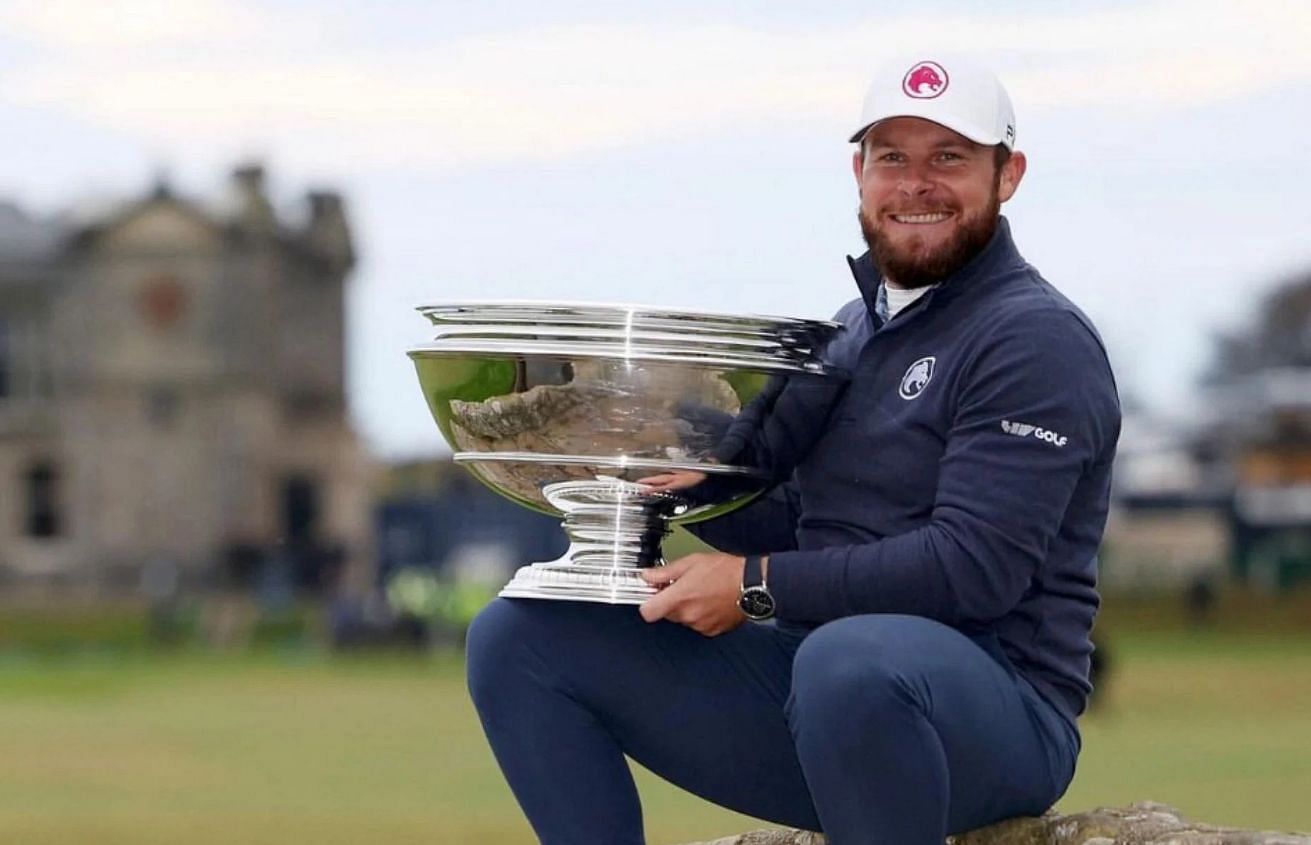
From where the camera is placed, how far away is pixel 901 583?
282cm

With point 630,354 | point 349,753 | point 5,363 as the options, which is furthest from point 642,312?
point 5,363

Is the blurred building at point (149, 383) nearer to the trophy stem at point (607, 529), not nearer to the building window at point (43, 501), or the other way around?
the building window at point (43, 501)

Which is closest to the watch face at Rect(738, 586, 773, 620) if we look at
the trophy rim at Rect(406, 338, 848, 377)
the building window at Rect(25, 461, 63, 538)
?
the trophy rim at Rect(406, 338, 848, 377)

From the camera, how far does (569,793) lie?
2.99 meters

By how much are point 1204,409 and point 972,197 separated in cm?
6133

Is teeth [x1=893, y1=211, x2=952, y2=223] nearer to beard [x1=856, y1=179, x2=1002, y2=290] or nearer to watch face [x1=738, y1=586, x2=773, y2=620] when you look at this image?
beard [x1=856, y1=179, x2=1002, y2=290]

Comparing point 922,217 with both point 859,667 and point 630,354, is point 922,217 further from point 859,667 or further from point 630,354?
point 859,667

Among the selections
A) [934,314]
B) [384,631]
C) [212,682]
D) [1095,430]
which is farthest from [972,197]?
[384,631]

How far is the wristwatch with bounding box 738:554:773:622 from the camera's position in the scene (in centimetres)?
290

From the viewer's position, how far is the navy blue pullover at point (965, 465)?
2.78 m

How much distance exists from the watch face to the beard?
0.43 m

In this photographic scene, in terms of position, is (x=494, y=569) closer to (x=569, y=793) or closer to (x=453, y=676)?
(x=453, y=676)

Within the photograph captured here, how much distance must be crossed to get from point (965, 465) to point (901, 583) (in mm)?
155

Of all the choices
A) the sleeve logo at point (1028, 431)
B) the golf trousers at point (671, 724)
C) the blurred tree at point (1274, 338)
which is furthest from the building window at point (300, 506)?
the sleeve logo at point (1028, 431)
